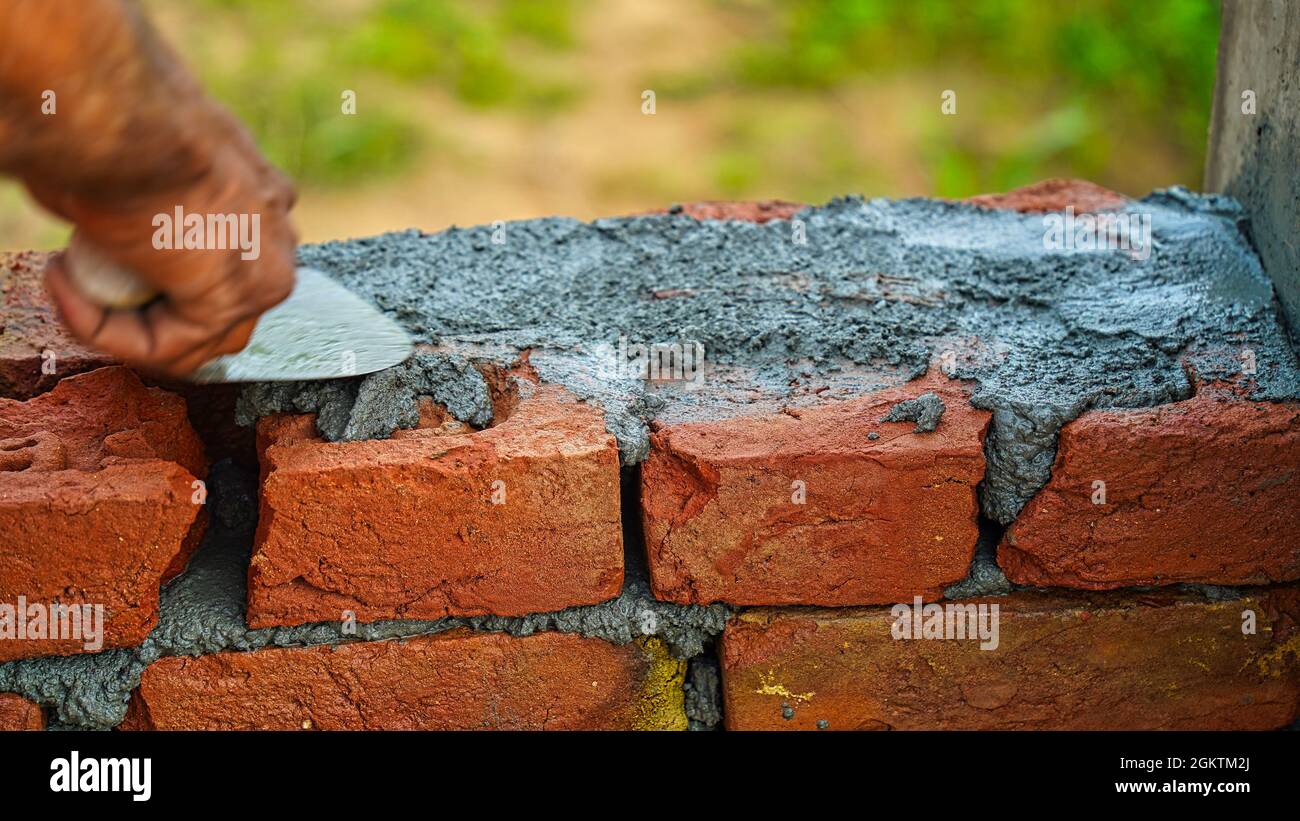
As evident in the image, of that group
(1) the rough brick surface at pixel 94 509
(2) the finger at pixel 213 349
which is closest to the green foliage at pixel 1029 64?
(1) the rough brick surface at pixel 94 509

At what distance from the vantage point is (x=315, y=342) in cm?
245

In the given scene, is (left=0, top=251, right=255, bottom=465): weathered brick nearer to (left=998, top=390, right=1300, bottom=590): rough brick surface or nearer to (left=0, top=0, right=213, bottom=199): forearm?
(left=0, top=0, right=213, bottom=199): forearm

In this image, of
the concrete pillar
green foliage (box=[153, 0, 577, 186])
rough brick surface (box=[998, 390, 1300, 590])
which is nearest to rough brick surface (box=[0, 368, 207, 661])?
rough brick surface (box=[998, 390, 1300, 590])

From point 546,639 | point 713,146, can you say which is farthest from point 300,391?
point 713,146

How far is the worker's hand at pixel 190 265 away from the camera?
1.84m

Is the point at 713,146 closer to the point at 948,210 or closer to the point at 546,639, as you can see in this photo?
the point at 948,210

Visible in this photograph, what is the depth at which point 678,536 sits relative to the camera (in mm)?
2451

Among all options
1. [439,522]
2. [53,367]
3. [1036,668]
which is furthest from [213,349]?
[1036,668]

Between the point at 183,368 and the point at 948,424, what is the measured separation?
1.32m

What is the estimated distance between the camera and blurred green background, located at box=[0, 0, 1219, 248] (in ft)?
23.1

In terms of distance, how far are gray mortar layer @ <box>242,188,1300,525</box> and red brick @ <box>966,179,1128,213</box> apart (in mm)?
57

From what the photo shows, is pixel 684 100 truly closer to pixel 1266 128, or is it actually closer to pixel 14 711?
pixel 1266 128

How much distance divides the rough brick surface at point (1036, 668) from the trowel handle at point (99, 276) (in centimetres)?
125

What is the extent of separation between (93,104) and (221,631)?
109 centimetres
